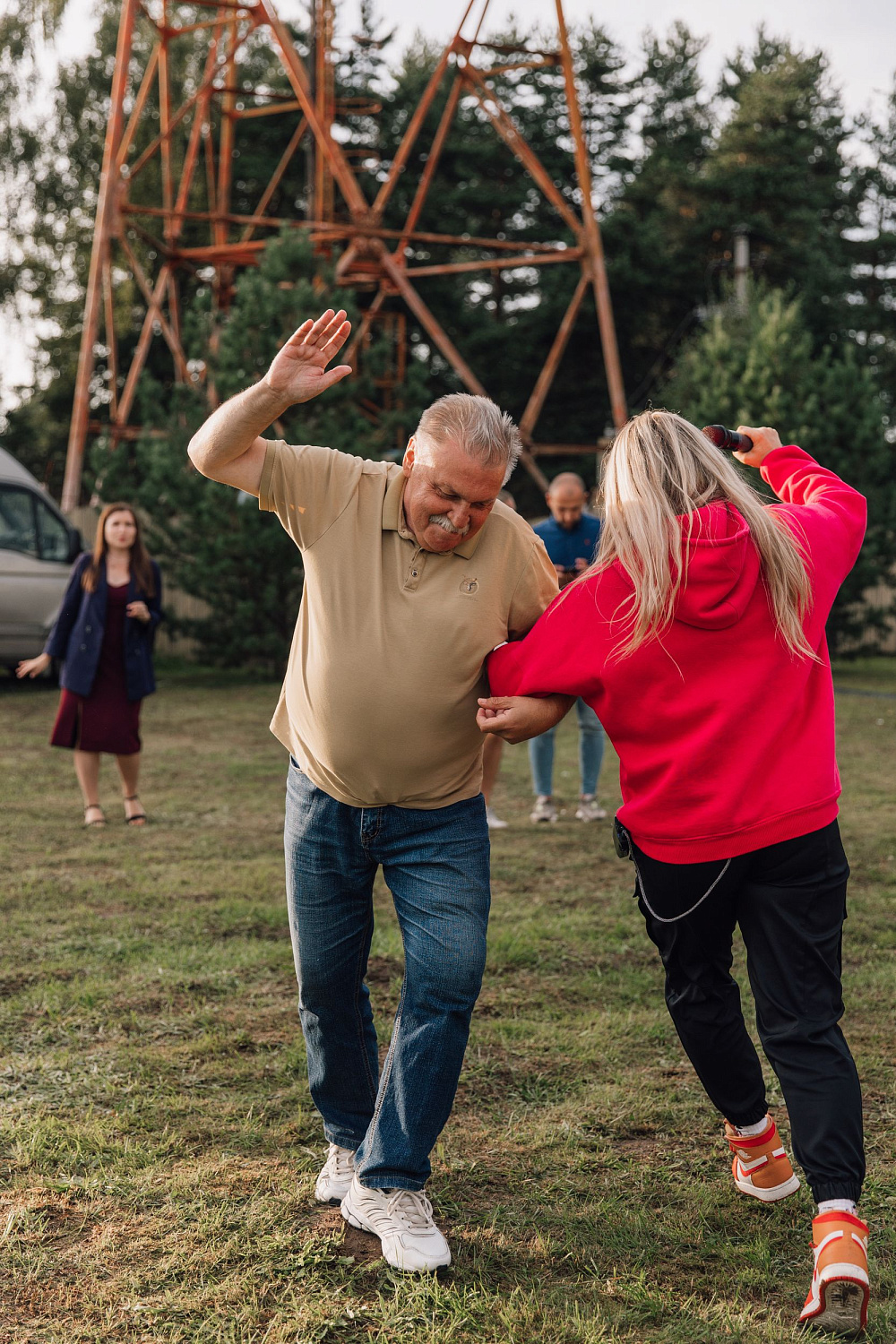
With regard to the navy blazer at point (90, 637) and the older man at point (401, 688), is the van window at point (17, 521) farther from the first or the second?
the older man at point (401, 688)

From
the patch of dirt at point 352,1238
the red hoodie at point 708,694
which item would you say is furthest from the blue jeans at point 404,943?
the red hoodie at point 708,694

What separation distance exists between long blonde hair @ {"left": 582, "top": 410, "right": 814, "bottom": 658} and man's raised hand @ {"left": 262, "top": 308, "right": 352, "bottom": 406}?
2.19 feet

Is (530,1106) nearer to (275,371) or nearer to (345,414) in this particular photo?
(275,371)

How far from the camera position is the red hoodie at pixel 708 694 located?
266cm

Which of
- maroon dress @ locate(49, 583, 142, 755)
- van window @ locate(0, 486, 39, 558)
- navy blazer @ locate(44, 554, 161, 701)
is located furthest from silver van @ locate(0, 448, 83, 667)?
A: maroon dress @ locate(49, 583, 142, 755)

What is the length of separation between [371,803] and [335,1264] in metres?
1.06

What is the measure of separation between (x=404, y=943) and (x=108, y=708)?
5.12 m

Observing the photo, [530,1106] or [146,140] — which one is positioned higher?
[146,140]

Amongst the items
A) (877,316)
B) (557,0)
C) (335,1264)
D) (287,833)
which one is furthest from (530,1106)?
(877,316)

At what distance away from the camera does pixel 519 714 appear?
2.77 m

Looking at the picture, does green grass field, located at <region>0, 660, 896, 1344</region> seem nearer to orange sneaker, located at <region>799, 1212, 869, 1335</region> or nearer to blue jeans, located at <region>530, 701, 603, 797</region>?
orange sneaker, located at <region>799, 1212, 869, 1335</region>

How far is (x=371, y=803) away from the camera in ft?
9.55

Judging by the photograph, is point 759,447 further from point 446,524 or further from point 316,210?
point 316,210

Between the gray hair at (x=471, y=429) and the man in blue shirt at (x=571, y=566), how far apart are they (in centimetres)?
436
